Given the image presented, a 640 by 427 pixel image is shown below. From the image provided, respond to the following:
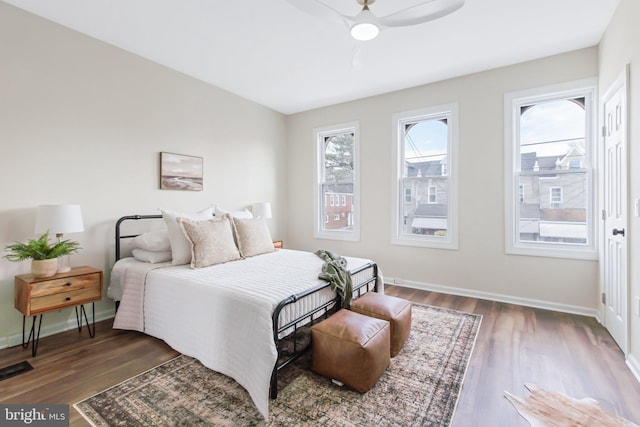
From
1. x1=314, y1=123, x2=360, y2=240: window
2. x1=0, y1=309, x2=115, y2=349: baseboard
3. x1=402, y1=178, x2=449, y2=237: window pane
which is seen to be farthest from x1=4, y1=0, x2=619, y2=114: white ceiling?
x1=0, y1=309, x2=115, y2=349: baseboard

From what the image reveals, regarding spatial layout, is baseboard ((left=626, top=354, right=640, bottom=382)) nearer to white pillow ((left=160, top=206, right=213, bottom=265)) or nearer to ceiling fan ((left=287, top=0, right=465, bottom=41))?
ceiling fan ((left=287, top=0, right=465, bottom=41))

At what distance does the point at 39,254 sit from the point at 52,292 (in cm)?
33

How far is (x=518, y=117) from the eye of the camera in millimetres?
3574

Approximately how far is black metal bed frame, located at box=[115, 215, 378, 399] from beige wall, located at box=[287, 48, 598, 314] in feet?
4.48

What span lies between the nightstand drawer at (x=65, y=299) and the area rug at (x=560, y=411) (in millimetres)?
3274

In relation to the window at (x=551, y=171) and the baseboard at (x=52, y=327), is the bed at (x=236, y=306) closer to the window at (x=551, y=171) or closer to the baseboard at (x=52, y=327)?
the baseboard at (x=52, y=327)

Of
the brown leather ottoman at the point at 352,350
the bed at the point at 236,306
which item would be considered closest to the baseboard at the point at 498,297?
the bed at the point at 236,306

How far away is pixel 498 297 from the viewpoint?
12.1 ft

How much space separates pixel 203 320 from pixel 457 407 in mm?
1725

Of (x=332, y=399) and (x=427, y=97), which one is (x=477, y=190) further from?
(x=332, y=399)

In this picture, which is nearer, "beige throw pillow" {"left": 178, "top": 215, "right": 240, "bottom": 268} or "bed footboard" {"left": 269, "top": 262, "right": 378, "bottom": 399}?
"bed footboard" {"left": 269, "top": 262, "right": 378, "bottom": 399}

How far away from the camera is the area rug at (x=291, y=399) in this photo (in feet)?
5.50

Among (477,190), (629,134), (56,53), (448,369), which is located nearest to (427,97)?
(477,190)

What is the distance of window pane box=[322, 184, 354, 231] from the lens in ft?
16.2
